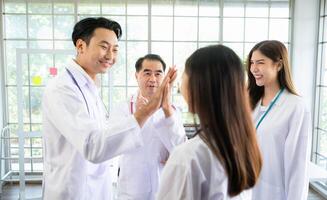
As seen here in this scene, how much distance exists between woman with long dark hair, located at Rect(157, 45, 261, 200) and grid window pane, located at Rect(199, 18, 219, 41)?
3.99 meters

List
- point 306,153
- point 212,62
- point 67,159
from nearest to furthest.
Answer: point 212,62, point 67,159, point 306,153

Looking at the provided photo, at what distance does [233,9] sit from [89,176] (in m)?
4.09

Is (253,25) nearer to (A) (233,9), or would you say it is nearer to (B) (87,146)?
(A) (233,9)

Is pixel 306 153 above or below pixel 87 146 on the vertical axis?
below

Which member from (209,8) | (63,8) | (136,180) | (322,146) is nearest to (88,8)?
(63,8)

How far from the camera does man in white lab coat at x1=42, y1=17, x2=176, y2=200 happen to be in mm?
1195

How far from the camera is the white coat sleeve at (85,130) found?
118 cm

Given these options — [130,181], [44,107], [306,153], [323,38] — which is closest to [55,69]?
[130,181]

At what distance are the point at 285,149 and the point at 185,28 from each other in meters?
3.46

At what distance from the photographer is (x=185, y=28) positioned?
4805 millimetres

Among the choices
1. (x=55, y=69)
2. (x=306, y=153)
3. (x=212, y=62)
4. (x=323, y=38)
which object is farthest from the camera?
(x=323, y=38)

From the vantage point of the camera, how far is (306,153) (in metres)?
1.65

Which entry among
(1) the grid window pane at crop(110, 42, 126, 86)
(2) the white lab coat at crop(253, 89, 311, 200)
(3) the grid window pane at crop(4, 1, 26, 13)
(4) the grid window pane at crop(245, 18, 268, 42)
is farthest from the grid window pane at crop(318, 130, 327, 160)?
(3) the grid window pane at crop(4, 1, 26, 13)

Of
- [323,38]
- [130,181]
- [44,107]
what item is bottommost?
[130,181]
